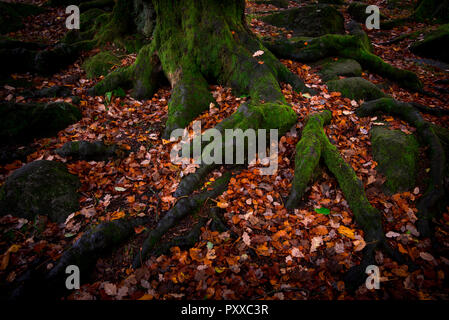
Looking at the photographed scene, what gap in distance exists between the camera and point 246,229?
3.40 m

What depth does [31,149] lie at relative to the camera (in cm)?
471

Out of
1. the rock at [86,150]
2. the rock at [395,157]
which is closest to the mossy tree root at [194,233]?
the rock at [86,150]

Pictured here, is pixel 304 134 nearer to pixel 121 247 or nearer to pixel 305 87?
pixel 305 87

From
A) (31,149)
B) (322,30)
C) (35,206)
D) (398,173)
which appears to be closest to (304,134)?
(398,173)

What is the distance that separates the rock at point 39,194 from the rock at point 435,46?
35.7 feet

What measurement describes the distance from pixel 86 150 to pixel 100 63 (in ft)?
12.9

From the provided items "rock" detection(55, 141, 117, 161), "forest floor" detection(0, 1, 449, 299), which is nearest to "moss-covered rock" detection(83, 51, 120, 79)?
"forest floor" detection(0, 1, 449, 299)

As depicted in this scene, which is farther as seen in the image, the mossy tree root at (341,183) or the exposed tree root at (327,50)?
the exposed tree root at (327,50)

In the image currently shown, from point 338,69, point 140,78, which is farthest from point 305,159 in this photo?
point 140,78

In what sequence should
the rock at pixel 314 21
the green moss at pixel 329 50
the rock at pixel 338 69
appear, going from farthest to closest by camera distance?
the rock at pixel 314 21 < the green moss at pixel 329 50 < the rock at pixel 338 69

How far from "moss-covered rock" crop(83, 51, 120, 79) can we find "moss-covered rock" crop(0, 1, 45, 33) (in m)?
6.02

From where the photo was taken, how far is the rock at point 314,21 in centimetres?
862

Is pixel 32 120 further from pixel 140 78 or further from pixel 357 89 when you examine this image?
pixel 357 89

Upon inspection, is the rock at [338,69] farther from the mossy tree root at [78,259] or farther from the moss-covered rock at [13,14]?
the moss-covered rock at [13,14]
